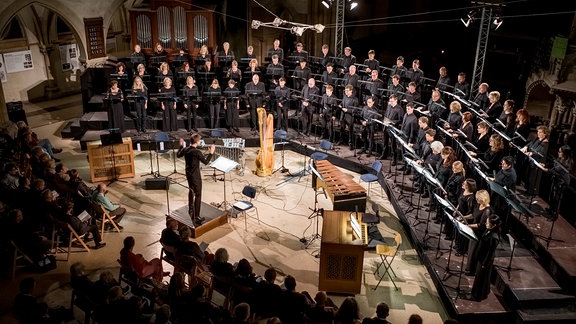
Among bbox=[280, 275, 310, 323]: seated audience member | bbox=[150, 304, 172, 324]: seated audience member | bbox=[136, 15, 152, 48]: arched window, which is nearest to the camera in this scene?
bbox=[150, 304, 172, 324]: seated audience member

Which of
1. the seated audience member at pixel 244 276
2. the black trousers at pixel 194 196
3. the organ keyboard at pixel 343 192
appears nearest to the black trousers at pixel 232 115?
the organ keyboard at pixel 343 192

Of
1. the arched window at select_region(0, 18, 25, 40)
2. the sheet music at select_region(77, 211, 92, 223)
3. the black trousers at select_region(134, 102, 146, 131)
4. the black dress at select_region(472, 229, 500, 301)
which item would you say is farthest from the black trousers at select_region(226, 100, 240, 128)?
the black dress at select_region(472, 229, 500, 301)

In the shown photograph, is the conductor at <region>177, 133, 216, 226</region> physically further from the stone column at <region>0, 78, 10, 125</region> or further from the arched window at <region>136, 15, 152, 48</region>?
the arched window at <region>136, 15, 152, 48</region>

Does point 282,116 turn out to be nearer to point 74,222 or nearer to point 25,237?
point 74,222

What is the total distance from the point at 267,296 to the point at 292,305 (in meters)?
0.36

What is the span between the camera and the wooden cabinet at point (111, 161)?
38.4 ft

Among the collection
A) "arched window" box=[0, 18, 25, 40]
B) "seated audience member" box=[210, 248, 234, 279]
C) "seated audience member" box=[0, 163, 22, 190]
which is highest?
"arched window" box=[0, 18, 25, 40]

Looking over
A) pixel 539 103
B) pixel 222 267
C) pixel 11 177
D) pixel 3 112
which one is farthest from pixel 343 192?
pixel 539 103

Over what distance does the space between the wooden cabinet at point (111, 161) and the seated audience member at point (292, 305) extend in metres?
6.79

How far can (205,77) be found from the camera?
14.7m

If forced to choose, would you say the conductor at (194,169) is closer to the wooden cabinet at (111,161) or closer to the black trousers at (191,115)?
the wooden cabinet at (111,161)

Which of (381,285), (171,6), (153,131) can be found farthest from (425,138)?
(171,6)

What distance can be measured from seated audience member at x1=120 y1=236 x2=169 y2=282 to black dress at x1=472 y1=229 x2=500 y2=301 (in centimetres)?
447

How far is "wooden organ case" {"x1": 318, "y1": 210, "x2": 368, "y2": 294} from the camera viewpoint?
789 centimetres
